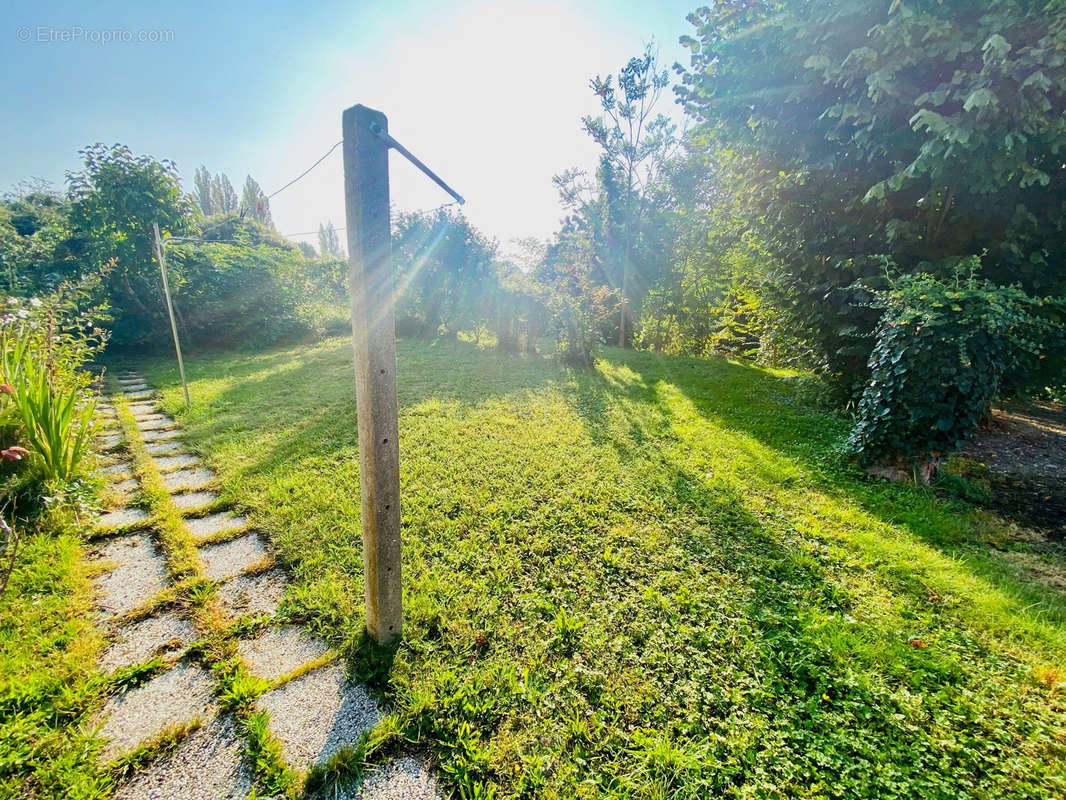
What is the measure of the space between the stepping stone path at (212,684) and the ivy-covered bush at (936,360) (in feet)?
13.3

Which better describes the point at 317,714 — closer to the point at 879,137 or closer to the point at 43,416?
the point at 43,416

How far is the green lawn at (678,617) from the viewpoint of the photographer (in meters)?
1.36

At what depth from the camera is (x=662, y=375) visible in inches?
295

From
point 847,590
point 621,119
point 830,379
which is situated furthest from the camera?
point 621,119

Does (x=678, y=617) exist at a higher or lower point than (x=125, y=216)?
lower

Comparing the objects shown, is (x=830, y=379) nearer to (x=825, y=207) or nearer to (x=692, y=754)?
(x=825, y=207)

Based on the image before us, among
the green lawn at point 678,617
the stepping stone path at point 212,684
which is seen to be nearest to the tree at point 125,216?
the green lawn at point 678,617

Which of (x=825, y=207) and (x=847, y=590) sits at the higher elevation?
(x=825, y=207)

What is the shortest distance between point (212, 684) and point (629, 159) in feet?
53.3

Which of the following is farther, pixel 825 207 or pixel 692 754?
pixel 825 207

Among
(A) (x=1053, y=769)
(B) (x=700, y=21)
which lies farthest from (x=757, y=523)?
(B) (x=700, y=21)

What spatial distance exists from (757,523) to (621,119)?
586 inches

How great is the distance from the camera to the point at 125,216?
21.7 ft

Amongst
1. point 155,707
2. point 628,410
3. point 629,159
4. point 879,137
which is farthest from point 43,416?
point 629,159
